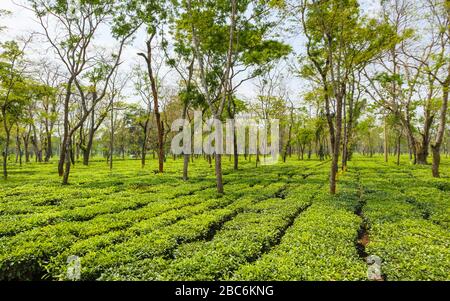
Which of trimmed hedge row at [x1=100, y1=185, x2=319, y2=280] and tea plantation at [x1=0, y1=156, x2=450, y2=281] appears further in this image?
tea plantation at [x1=0, y1=156, x2=450, y2=281]

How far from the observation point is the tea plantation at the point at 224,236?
311 inches

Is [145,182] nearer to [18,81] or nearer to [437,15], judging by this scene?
[18,81]

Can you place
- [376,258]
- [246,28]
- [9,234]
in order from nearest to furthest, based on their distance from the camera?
[376,258] → [9,234] → [246,28]

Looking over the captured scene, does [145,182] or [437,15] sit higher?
[437,15]

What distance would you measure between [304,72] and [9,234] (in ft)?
82.6

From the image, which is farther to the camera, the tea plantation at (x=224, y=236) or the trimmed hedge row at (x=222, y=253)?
the tea plantation at (x=224, y=236)

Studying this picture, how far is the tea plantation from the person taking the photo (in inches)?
311

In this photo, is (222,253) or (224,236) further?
(224,236)

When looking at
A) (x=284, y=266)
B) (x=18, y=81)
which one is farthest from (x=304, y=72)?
(x=18, y=81)

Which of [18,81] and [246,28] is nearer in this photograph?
[246,28]

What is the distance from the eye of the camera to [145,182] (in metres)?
24.3

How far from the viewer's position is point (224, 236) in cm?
1070
